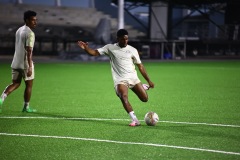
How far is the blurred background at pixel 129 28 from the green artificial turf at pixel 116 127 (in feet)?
78.3

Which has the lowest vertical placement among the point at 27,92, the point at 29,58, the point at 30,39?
the point at 27,92

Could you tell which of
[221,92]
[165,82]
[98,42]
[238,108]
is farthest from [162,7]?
[238,108]

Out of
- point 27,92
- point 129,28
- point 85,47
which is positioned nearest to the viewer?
point 85,47

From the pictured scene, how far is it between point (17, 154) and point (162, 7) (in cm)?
3740

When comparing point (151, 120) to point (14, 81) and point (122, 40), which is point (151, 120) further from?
point (14, 81)

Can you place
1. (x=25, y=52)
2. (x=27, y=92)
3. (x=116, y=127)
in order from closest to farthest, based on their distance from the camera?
(x=116, y=127) < (x=25, y=52) < (x=27, y=92)

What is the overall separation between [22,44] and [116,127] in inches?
126

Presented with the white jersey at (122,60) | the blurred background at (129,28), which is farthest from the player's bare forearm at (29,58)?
the blurred background at (129,28)

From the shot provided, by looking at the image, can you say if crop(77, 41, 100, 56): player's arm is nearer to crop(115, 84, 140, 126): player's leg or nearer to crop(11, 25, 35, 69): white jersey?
crop(115, 84, 140, 126): player's leg

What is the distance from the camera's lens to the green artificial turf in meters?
6.96

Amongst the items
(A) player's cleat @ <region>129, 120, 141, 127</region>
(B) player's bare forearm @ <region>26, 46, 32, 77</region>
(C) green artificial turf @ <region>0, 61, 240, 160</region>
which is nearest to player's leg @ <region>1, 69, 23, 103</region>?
(B) player's bare forearm @ <region>26, 46, 32, 77</region>

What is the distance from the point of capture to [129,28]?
165ft

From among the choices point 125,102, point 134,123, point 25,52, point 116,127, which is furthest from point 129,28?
point 116,127

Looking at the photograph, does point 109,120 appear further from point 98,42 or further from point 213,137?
point 98,42
